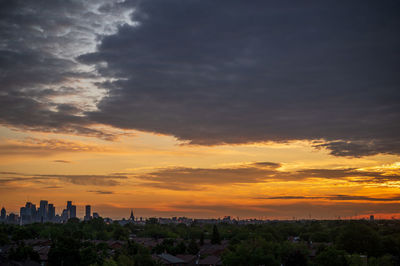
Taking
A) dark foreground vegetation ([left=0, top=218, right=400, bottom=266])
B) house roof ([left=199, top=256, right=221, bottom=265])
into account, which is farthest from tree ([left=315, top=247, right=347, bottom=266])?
house roof ([left=199, top=256, right=221, bottom=265])

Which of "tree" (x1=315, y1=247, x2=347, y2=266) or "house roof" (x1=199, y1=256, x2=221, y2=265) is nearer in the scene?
"tree" (x1=315, y1=247, x2=347, y2=266)

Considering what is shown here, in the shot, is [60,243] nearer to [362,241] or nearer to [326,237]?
[362,241]

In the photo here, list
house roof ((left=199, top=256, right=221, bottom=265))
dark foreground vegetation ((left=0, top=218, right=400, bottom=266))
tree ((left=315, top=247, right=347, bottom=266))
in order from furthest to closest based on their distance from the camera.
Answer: house roof ((left=199, top=256, right=221, bottom=265)) → dark foreground vegetation ((left=0, top=218, right=400, bottom=266)) → tree ((left=315, top=247, right=347, bottom=266))

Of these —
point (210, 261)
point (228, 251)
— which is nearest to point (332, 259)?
point (228, 251)

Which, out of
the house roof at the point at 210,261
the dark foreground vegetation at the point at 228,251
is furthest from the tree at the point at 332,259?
the house roof at the point at 210,261

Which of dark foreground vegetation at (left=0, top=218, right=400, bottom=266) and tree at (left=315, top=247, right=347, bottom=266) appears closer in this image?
tree at (left=315, top=247, right=347, bottom=266)

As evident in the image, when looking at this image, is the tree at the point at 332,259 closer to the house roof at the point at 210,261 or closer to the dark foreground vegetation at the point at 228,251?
the dark foreground vegetation at the point at 228,251

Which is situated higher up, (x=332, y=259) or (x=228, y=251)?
(x=332, y=259)

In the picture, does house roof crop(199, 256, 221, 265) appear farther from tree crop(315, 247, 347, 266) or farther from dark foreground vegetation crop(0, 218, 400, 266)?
tree crop(315, 247, 347, 266)

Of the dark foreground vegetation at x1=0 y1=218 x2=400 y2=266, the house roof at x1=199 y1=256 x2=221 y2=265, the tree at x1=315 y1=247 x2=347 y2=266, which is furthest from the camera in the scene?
the house roof at x1=199 y1=256 x2=221 y2=265

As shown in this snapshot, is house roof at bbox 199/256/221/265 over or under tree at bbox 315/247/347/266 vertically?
under

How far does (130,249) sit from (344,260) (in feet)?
154

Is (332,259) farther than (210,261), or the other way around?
(210,261)

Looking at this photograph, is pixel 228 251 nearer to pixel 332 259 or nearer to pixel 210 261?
pixel 210 261
